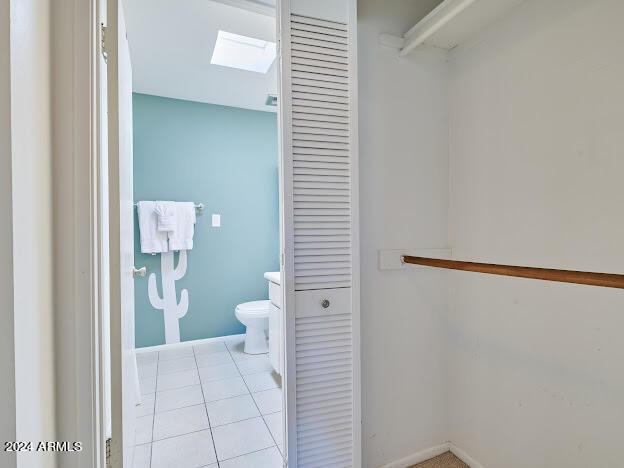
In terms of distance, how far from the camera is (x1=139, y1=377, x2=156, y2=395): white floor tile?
2.17 metres

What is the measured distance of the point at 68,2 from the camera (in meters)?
0.69

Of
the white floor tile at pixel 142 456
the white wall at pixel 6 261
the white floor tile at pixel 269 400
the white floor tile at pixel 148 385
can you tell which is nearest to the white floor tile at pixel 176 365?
the white floor tile at pixel 148 385

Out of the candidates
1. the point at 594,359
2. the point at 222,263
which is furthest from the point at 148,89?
the point at 594,359

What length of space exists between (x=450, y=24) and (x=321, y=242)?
3.72 feet

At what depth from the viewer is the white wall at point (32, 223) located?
50 centimetres

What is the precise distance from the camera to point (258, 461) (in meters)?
1.54

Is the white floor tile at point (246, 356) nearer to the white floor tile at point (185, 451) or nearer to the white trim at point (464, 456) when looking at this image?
the white floor tile at point (185, 451)

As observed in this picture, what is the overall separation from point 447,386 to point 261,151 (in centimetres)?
275

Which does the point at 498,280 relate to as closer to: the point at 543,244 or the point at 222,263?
the point at 543,244

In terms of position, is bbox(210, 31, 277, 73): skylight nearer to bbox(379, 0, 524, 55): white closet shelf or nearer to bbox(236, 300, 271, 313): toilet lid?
bbox(379, 0, 524, 55): white closet shelf

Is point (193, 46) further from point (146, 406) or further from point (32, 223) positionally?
point (146, 406)

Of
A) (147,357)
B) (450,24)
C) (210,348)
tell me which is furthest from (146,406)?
(450,24)

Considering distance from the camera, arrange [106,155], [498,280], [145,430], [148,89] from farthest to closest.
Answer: [148,89], [145,430], [498,280], [106,155]

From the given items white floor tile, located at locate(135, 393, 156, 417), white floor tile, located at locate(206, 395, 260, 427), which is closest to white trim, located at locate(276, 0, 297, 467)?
white floor tile, located at locate(206, 395, 260, 427)
